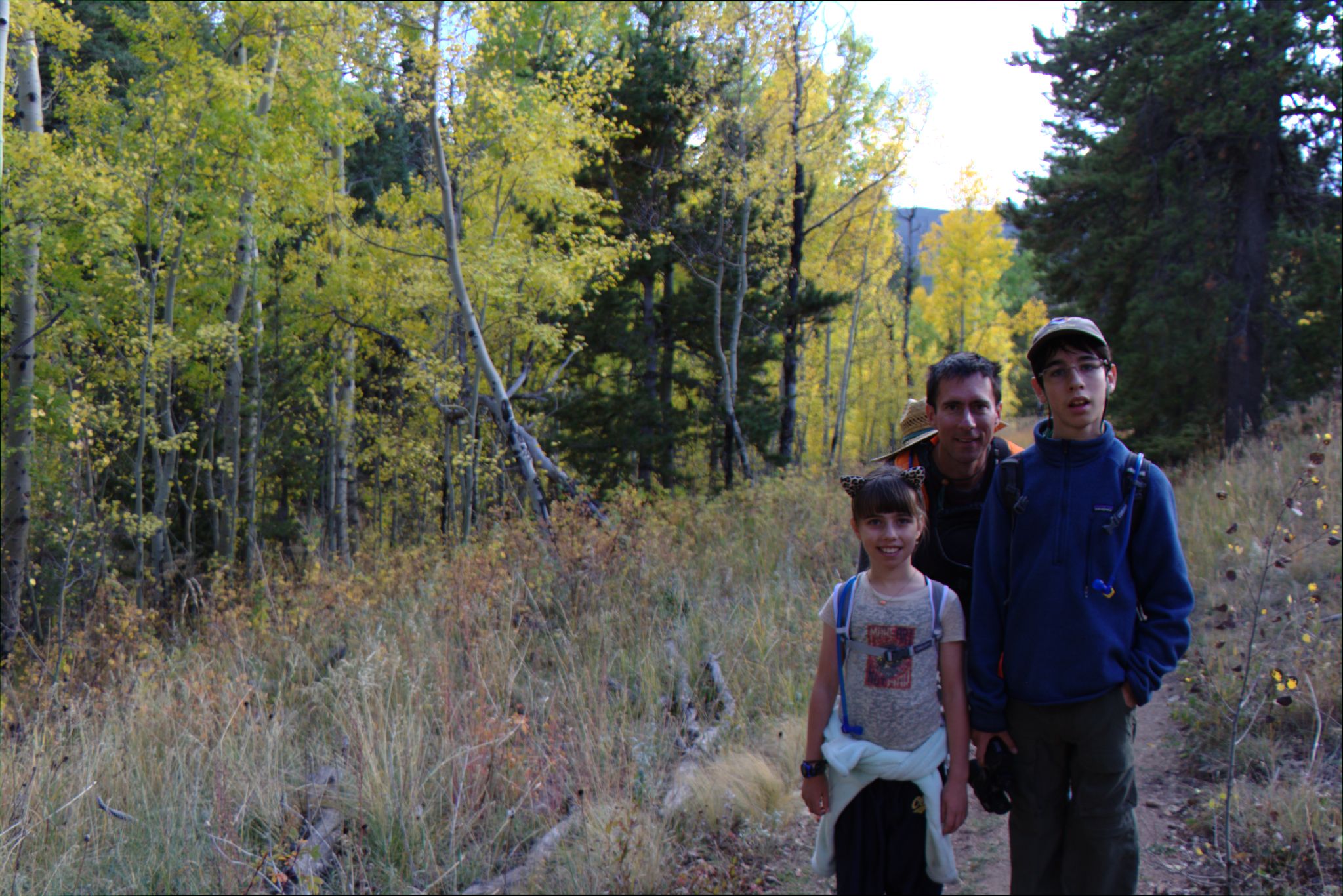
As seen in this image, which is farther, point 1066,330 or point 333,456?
point 333,456

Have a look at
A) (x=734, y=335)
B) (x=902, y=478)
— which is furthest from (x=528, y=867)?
(x=734, y=335)

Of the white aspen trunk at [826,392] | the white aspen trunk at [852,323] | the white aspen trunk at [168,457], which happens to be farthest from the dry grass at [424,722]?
the white aspen trunk at [826,392]

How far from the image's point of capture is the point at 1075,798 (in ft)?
7.20

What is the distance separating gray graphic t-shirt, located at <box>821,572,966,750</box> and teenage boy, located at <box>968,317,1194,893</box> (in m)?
0.11

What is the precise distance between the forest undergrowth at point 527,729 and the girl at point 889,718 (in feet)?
4.28

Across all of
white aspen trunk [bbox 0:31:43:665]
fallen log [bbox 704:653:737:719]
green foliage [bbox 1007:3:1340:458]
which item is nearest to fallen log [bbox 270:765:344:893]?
fallen log [bbox 704:653:737:719]

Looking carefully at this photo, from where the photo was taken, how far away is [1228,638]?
212 inches

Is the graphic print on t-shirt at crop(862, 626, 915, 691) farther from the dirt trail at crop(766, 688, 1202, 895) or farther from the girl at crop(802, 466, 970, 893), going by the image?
the dirt trail at crop(766, 688, 1202, 895)

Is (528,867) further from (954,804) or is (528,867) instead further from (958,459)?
(958,459)

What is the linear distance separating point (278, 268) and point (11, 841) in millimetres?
14688

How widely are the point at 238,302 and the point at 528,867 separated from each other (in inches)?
466

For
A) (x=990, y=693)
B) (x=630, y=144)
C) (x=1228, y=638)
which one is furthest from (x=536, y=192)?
(x=990, y=693)

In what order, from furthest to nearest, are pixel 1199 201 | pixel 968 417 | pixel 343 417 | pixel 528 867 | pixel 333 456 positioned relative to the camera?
pixel 333 456, pixel 343 417, pixel 1199 201, pixel 528 867, pixel 968 417

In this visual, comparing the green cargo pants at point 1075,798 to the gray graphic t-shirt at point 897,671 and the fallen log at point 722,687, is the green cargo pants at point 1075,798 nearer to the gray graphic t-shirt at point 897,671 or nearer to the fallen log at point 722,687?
the gray graphic t-shirt at point 897,671
